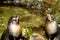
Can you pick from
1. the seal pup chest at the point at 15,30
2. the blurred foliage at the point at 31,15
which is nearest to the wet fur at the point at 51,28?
the blurred foliage at the point at 31,15

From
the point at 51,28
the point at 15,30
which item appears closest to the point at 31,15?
the point at 51,28

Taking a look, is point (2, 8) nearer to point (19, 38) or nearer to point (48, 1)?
point (48, 1)

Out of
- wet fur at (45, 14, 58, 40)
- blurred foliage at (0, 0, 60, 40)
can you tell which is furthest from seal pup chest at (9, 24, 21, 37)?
wet fur at (45, 14, 58, 40)

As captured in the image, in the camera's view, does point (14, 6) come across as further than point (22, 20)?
Yes

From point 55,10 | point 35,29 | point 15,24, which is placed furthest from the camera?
point 55,10

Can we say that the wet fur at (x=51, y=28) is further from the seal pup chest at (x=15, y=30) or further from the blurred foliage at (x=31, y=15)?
the seal pup chest at (x=15, y=30)

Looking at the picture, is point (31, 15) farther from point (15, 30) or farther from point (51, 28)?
point (15, 30)

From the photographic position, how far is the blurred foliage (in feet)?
22.6

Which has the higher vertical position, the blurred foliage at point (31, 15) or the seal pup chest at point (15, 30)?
the seal pup chest at point (15, 30)

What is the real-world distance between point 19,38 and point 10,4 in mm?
1789

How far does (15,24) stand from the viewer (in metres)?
6.22

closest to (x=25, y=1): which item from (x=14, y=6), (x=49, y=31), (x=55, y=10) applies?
(x=14, y=6)

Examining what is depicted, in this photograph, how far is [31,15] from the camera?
741 cm

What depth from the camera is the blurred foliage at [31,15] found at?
6.90 m
